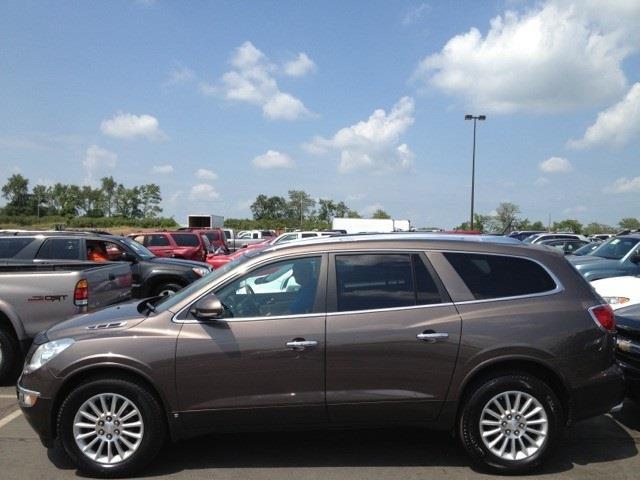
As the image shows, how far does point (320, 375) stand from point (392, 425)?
0.68m

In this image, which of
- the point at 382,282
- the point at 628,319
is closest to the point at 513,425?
the point at 382,282

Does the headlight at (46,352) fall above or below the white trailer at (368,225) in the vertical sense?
below

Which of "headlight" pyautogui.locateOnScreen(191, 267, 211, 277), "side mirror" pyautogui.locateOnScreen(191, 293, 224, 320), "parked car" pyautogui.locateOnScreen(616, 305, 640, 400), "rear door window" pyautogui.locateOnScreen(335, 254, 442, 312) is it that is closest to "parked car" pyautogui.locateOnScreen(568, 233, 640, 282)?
"parked car" pyautogui.locateOnScreen(616, 305, 640, 400)

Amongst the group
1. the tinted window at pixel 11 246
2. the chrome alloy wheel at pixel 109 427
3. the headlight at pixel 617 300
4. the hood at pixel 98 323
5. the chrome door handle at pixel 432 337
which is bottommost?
the chrome alloy wheel at pixel 109 427

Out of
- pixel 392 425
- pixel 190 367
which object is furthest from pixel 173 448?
pixel 392 425

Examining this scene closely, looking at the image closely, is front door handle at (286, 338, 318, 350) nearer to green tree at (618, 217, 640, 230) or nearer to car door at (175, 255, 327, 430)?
car door at (175, 255, 327, 430)

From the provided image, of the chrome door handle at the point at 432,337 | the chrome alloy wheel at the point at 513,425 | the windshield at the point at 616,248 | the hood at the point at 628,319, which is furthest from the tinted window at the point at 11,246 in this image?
the windshield at the point at 616,248

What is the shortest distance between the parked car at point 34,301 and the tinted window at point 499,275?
4.29 metres

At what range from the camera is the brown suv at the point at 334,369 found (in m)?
4.11

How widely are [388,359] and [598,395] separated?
1.62 m

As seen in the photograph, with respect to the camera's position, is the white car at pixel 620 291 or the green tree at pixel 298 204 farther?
the green tree at pixel 298 204

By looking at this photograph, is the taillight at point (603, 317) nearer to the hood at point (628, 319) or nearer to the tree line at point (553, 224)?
the hood at point (628, 319)

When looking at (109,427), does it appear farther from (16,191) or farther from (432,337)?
(16,191)

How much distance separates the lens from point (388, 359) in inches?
162
